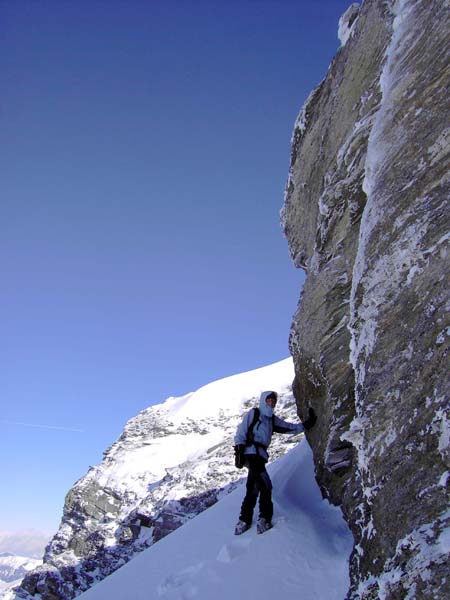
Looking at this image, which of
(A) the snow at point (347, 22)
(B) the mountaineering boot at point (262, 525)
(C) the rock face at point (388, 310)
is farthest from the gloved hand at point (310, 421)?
(A) the snow at point (347, 22)

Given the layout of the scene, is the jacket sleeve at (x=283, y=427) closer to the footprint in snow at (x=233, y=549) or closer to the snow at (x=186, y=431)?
the footprint in snow at (x=233, y=549)

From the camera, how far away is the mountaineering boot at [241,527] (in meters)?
7.98

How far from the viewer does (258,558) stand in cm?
691

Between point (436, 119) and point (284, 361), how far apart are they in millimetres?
79589

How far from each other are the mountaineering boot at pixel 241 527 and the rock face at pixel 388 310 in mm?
1515

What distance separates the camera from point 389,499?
4.85 meters

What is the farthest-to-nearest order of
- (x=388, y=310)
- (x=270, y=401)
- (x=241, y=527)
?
(x=270, y=401) → (x=241, y=527) → (x=388, y=310)

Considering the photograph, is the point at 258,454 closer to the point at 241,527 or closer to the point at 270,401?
the point at 270,401

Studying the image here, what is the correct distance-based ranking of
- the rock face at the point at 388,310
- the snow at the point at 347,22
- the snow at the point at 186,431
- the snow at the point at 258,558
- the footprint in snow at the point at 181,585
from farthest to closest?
the snow at the point at 186,431
the snow at the point at 347,22
the footprint in snow at the point at 181,585
the snow at the point at 258,558
the rock face at the point at 388,310

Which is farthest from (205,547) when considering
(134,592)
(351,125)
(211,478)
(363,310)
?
(211,478)

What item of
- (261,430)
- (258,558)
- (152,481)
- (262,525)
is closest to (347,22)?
(261,430)

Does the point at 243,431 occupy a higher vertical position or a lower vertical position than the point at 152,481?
lower

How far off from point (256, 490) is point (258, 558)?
4.56 feet

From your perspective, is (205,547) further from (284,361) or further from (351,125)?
(284,361)
